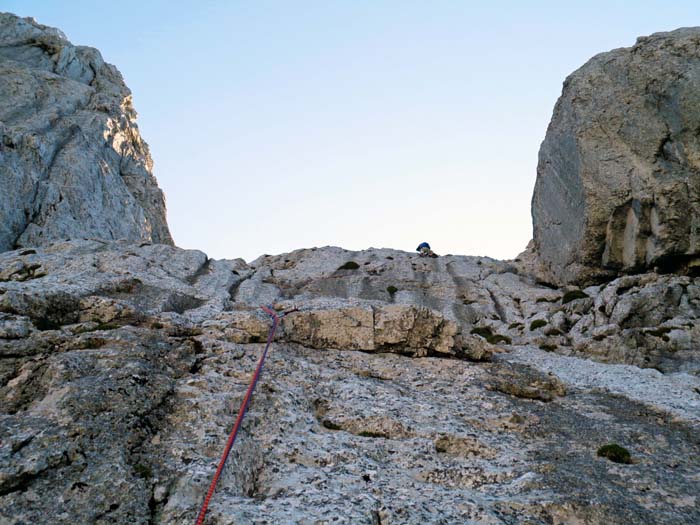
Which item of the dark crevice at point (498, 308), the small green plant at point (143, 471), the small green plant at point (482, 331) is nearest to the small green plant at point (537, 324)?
the small green plant at point (482, 331)

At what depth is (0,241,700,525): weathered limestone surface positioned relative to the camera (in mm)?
14016

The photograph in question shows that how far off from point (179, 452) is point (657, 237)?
145 ft

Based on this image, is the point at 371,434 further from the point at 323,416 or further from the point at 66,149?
the point at 66,149

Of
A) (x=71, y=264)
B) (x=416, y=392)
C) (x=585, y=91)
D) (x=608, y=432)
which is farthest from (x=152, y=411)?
(x=585, y=91)

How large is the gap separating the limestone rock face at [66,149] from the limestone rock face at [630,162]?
57887mm

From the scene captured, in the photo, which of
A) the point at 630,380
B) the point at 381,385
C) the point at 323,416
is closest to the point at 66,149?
the point at 381,385

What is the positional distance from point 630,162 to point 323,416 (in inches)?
1630

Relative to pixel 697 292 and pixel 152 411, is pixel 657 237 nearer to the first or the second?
pixel 697 292

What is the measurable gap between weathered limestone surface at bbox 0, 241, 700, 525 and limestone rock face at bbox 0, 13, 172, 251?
28206mm

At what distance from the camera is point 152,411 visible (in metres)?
17.2

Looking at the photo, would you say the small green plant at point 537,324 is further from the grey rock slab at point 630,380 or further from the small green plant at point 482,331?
the grey rock slab at point 630,380

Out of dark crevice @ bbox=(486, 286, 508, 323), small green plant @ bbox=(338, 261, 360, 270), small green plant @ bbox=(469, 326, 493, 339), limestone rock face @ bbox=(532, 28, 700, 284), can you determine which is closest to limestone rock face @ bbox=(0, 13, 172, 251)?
small green plant @ bbox=(338, 261, 360, 270)

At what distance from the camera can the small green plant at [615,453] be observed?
60.6 feet

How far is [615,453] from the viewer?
18688 millimetres
